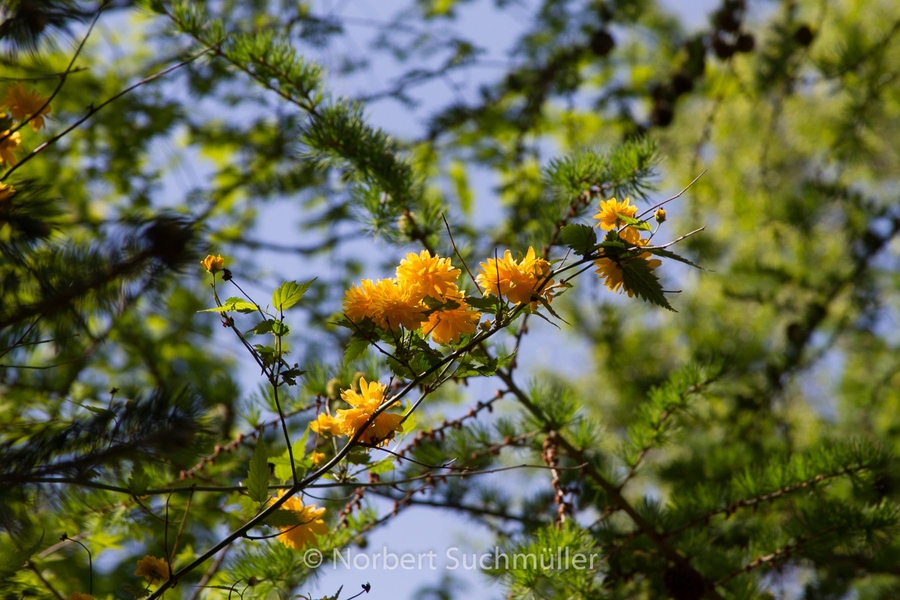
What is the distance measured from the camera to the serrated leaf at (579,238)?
0.76 metres

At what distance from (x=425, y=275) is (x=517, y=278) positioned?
9cm

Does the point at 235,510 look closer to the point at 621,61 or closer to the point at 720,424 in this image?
Result: the point at 720,424

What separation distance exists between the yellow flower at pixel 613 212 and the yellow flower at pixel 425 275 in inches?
6.8

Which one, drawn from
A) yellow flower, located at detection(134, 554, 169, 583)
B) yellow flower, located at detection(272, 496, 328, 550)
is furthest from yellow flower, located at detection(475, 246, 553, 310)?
yellow flower, located at detection(134, 554, 169, 583)

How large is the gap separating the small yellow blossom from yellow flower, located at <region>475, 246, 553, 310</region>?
0.03m

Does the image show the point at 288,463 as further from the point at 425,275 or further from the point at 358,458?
the point at 425,275

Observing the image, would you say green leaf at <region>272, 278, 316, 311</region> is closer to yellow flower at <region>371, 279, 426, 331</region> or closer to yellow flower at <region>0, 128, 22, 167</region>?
yellow flower at <region>371, 279, 426, 331</region>

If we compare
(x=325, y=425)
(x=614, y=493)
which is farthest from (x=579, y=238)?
(x=614, y=493)

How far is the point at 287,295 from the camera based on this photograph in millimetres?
774

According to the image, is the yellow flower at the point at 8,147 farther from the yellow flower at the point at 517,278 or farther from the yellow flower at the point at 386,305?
the yellow flower at the point at 517,278

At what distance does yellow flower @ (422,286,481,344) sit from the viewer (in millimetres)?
789

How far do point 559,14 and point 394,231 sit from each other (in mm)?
1829

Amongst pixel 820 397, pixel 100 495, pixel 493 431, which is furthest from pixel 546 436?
pixel 820 397

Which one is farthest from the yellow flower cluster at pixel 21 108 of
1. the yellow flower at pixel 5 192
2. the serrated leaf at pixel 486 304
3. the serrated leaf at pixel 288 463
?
the serrated leaf at pixel 486 304
